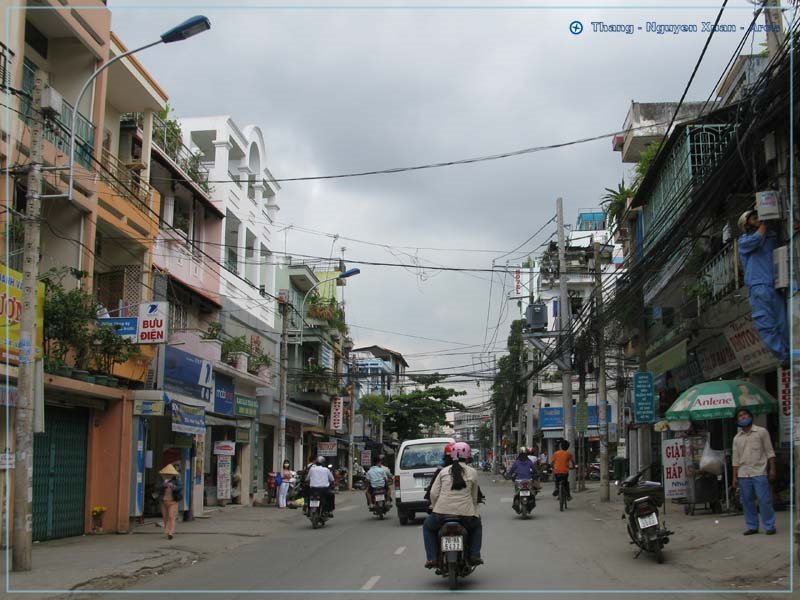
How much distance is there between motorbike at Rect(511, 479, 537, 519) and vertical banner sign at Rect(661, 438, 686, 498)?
12.2ft

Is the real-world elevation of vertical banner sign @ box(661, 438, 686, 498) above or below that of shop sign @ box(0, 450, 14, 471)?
below

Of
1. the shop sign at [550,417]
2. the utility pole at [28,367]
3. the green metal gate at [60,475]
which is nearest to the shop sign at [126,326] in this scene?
the green metal gate at [60,475]

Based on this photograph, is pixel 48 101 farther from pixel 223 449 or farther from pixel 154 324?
pixel 223 449

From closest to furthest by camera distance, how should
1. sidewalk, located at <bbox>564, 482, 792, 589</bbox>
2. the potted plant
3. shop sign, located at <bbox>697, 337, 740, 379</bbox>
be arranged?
sidewalk, located at <bbox>564, 482, 792, 589</bbox> < the potted plant < shop sign, located at <bbox>697, 337, 740, 379</bbox>

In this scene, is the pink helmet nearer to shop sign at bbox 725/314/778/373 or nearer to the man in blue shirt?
the man in blue shirt

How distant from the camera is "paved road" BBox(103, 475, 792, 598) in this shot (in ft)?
31.4

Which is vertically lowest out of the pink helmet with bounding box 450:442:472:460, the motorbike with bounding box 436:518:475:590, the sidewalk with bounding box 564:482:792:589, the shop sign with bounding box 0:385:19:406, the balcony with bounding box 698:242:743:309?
the sidewalk with bounding box 564:482:792:589

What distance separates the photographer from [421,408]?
2694 inches

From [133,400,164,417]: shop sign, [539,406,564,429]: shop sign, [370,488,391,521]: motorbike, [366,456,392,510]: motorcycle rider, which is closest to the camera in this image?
[133,400,164,417]: shop sign

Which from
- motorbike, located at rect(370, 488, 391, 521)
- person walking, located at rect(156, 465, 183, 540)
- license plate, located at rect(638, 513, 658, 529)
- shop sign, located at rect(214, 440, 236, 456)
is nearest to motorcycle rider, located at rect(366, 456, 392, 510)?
motorbike, located at rect(370, 488, 391, 521)

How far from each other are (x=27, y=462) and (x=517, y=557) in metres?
7.05

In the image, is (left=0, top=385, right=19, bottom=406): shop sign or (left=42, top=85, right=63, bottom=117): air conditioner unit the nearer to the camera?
(left=42, top=85, right=63, bottom=117): air conditioner unit

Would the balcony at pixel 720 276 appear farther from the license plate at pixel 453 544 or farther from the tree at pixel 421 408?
the tree at pixel 421 408

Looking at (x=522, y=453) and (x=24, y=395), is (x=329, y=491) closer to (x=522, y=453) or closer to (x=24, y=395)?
(x=522, y=453)
